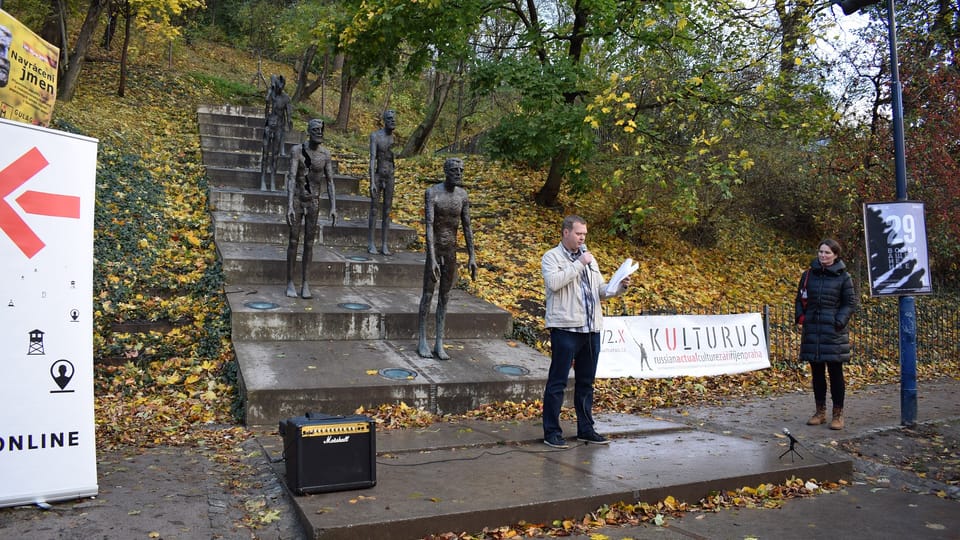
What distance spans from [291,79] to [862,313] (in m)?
32.5

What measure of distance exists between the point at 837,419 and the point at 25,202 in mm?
7806

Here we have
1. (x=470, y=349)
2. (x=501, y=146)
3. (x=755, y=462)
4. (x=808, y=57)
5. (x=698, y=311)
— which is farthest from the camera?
(x=501, y=146)

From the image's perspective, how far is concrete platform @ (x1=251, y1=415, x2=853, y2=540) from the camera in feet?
14.6

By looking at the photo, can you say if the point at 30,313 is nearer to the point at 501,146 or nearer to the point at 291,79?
the point at 501,146

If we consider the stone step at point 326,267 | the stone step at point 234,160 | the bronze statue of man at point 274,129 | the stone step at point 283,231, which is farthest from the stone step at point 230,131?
the stone step at point 326,267

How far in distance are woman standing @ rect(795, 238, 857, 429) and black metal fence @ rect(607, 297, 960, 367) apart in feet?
10.7

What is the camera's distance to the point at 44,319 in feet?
15.1

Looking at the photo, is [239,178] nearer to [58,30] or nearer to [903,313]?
[58,30]

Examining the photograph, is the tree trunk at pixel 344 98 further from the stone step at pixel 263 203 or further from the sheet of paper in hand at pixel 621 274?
the sheet of paper in hand at pixel 621 274

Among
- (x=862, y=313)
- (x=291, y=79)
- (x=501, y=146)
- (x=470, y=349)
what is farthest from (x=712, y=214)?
(x=291, y=79)

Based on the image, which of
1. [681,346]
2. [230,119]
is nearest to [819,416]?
[681,346]

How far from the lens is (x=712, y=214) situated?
17.8m

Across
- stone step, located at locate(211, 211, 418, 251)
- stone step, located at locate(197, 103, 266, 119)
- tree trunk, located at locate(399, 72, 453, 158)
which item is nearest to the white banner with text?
stone step, located at locate(211, 211, 418, 251)

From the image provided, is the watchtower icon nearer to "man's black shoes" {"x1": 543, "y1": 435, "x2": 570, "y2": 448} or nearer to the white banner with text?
"man's black shoes" {"x1": 543, "y1": 435, "x2": 570, "y2": 448}
